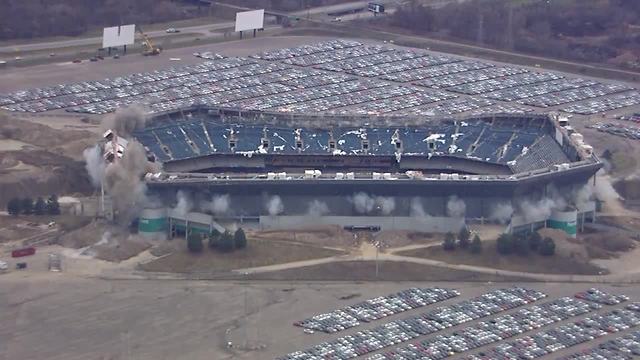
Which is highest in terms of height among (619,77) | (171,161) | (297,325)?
(619,77)

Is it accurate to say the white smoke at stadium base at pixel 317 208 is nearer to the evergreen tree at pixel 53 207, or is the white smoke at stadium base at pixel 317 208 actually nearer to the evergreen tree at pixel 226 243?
the evergreen tree at pixel 226 243

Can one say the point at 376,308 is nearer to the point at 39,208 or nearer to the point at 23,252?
the point at 23,252

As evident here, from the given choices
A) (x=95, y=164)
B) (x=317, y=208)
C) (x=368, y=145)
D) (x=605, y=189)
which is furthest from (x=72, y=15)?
(x=605, y=189)

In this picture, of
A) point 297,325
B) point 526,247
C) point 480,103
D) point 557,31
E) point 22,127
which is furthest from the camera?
point 557,31

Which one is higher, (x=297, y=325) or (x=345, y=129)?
(x=345, y=129)

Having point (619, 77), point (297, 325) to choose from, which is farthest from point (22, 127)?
point (619, 77)

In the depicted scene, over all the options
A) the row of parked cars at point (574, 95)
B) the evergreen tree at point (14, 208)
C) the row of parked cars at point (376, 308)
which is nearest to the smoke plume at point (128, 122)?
the evergreen tree at point (14, 208)

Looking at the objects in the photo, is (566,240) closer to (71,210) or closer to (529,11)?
(71,210)
